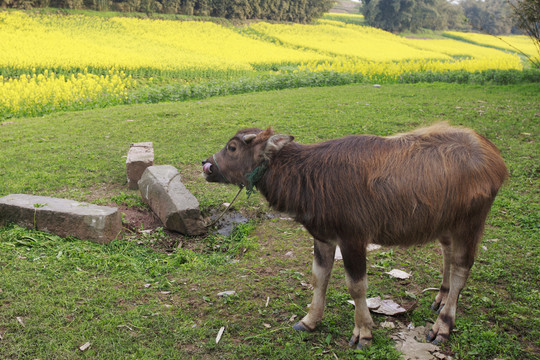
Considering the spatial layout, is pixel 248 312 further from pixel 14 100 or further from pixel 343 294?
pixel 14 100

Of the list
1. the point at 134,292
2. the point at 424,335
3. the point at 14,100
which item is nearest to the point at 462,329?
the point at 424,335

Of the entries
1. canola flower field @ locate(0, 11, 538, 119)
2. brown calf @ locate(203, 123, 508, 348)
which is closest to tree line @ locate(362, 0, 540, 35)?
canola flower field @ locate(0, 11, 538, 119)

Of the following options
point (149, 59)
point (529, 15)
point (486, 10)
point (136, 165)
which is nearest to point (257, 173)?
point (136, 165)

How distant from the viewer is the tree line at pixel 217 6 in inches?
1134

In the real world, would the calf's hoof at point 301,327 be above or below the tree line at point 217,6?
below

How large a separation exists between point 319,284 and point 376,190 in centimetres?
96

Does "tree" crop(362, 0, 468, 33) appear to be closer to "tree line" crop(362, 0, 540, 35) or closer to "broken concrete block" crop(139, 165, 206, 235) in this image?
"tree line" crop(362, 0, 540, 35)

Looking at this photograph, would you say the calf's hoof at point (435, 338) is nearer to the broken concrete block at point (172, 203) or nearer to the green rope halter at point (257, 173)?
the green rope halter at point (257, 173)

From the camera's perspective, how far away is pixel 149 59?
19.6 m

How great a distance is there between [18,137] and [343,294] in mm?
7617

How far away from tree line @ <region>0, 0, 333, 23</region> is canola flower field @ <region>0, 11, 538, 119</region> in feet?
5.88

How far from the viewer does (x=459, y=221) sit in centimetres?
341

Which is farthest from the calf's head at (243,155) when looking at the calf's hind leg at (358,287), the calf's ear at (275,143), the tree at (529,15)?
the tree at (529,15)

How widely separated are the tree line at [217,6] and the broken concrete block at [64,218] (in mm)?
25955
